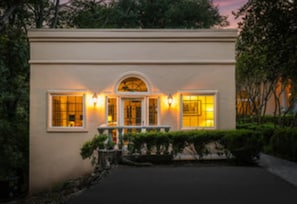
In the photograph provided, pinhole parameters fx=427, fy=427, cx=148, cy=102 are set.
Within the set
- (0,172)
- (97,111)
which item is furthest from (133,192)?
(0,172)

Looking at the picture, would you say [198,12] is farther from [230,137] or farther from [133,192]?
[133,192]

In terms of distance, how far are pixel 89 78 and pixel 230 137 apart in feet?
20.8

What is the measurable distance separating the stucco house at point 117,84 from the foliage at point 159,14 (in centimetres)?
1262

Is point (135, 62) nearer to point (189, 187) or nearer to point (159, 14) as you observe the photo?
point (189, 187)

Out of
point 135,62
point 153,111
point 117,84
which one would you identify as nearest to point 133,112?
point 153,111

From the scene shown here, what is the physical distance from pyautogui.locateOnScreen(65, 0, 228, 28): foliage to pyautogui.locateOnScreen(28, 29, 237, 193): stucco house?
41.4 ft

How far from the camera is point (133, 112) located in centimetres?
1708

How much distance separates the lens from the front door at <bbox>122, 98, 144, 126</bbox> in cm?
1703

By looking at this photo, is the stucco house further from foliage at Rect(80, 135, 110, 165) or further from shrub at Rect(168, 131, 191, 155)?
foliage at Rect(80, 135, 110, 165)

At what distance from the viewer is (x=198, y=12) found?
32438 millimetres

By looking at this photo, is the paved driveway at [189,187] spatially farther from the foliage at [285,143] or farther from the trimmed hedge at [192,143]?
the foliage at [285,143]

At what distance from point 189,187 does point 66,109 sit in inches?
345

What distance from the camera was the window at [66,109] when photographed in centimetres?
1695

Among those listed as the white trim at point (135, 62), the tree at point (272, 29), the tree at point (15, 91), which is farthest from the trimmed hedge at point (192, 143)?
the tree at point (15, 91)
